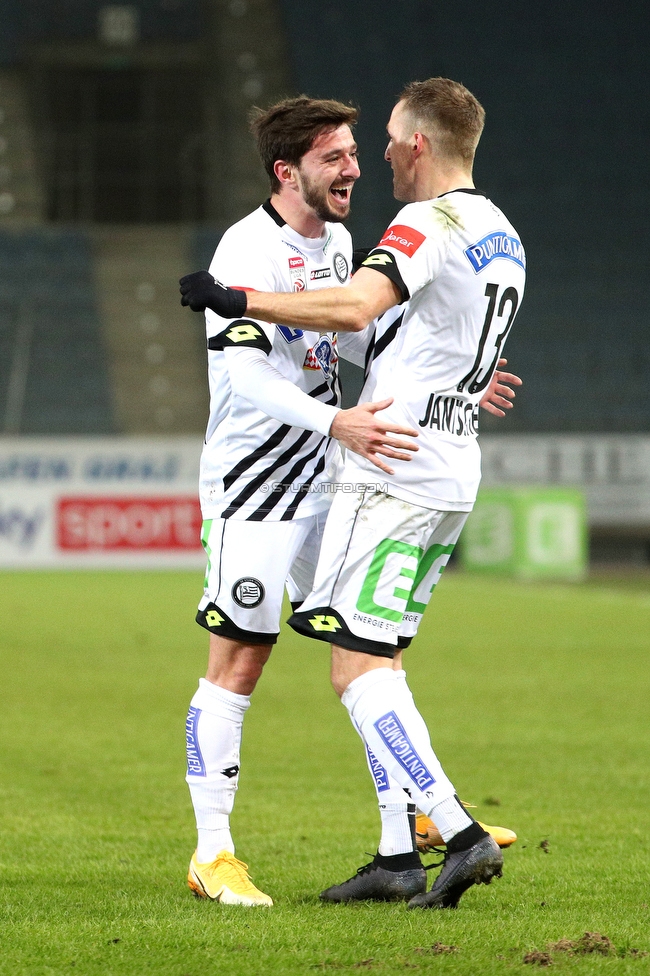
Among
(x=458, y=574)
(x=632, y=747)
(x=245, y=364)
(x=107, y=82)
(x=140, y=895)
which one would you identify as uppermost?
(x=107, y=82)

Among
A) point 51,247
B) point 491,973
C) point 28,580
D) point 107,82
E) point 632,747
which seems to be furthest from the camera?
point 107,82

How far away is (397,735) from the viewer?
10.4ft

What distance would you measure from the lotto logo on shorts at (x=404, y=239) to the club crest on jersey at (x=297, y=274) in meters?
0.46

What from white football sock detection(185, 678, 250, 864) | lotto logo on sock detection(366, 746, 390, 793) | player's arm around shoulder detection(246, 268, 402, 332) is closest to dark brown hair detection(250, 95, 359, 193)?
player's arm around shoulder detection(246, 268, 402, 332)

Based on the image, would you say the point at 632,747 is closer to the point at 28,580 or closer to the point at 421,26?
the point at 28,580

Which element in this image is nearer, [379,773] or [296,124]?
[379,773]

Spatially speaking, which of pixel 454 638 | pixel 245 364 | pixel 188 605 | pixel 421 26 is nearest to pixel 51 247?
pixel 421 26

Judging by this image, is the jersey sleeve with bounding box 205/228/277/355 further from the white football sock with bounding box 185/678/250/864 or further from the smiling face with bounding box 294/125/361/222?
the white football sock with bounding box 185/678/250/864

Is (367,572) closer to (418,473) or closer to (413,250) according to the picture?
(418,473)

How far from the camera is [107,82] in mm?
29516

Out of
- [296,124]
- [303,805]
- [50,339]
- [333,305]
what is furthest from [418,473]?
[50,339]

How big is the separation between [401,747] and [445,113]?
1.57m

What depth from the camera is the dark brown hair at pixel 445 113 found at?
10.3 feet

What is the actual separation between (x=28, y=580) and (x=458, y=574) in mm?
7163
